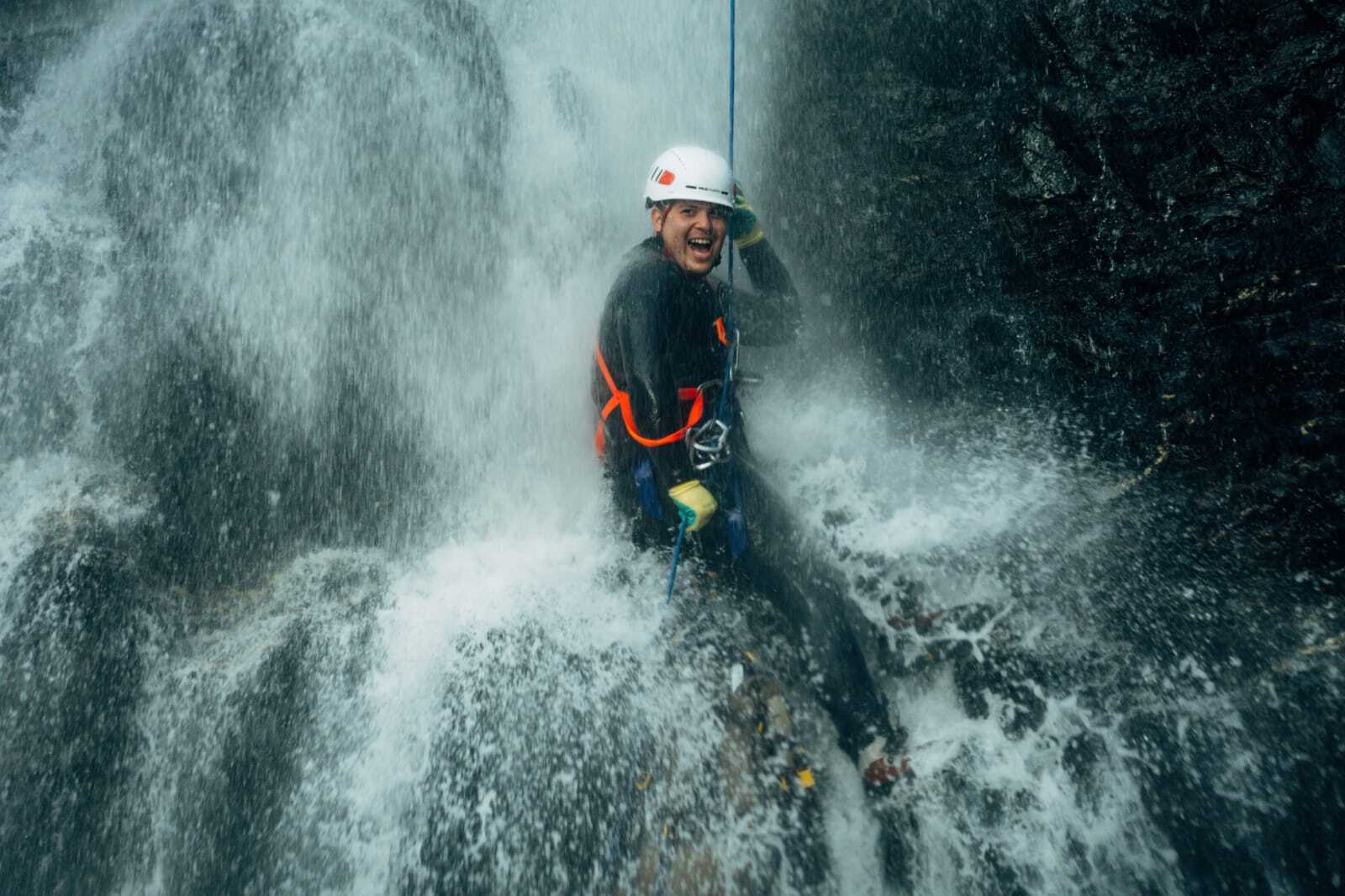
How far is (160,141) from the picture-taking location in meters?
4.38

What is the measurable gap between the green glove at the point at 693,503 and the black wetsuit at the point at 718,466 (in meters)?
0.10

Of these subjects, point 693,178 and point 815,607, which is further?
point 815,607

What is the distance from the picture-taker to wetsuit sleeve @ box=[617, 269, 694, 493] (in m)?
3.00

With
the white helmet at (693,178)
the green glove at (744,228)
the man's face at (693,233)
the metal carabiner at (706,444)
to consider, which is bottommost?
the metal carabiner at (706,444)

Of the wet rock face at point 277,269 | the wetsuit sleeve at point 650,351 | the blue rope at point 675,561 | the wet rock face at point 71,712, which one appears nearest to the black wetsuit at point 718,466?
the wetsuit sleeve at point 650,351

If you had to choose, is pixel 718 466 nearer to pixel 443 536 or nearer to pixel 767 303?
pixel 767 303

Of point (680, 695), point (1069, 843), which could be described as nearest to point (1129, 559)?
point (1069, 843)

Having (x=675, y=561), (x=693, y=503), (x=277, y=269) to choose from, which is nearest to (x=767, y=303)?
(x=693, y=503)

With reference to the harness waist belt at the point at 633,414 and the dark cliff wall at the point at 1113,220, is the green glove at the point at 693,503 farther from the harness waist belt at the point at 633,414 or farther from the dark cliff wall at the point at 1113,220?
the dark cliff wall at the point at 1113,220

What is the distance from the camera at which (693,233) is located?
10.5 ft

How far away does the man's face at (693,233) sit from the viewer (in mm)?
3193

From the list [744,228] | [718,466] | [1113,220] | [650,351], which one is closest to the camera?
[650,351]

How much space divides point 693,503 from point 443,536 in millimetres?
2165

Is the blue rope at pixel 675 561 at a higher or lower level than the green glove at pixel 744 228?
lower
